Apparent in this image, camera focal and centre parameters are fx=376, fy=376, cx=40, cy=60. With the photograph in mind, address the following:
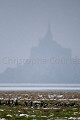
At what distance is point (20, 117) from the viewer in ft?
99.0

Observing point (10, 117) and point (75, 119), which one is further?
point (10, 117)

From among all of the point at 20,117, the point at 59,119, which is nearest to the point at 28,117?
the point at 20,117

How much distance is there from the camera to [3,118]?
95.7 ft

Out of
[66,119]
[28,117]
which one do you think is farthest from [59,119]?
[28,117]

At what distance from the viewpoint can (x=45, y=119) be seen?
94.3ft

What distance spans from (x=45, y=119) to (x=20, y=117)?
8.02 feet

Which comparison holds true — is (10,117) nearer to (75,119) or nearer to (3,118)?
(3,118)

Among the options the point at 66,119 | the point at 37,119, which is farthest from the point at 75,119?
the point at 37,119

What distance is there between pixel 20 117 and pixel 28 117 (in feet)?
2.19

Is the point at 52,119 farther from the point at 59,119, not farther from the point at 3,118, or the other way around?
the point at 3,118

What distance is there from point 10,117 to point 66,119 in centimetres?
467

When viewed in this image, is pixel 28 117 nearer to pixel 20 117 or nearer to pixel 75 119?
pixel 20 117

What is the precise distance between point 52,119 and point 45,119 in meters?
0.54

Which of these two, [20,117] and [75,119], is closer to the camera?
[75,119]
